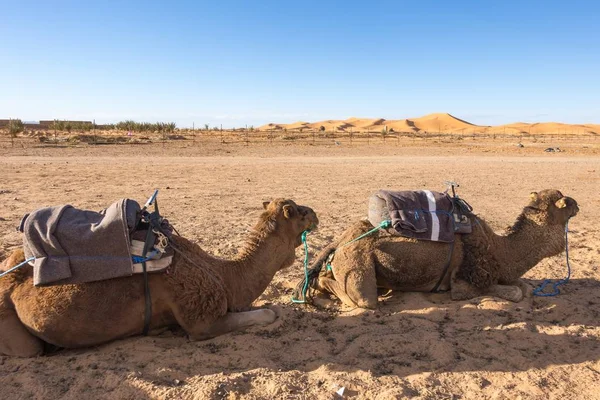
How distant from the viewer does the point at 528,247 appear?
669 centimetres

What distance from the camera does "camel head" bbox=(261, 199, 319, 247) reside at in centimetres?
574

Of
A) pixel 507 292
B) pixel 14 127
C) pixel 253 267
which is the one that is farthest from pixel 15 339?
pixel 14 127

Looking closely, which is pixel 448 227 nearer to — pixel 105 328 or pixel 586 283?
pixel 586 283

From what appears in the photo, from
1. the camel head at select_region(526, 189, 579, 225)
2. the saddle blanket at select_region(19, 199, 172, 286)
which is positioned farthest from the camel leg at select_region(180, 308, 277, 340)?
the camel head at select_region(526, 189, 579, 225)

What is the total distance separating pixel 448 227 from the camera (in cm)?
633

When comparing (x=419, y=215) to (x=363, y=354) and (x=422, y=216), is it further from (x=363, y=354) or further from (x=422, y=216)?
(x=363, y=354)

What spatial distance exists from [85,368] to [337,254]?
320 cm

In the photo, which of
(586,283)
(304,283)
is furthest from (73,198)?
(586,283)

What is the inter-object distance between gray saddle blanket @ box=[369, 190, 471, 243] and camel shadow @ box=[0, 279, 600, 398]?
928 mm

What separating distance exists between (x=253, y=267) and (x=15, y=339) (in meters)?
2.42

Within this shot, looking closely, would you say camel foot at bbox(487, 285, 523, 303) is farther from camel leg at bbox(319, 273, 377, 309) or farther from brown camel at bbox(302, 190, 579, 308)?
camel leg at bbox(319, 273, 377, 309)

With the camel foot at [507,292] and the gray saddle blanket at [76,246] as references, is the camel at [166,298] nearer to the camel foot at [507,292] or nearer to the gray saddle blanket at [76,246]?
the gray saddle blanket at [76,246]

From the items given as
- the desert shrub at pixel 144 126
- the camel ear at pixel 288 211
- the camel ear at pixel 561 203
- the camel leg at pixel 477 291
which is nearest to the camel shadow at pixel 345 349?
the camel leg at pixel 477 291

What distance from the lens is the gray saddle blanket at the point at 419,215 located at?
6.20 meters
